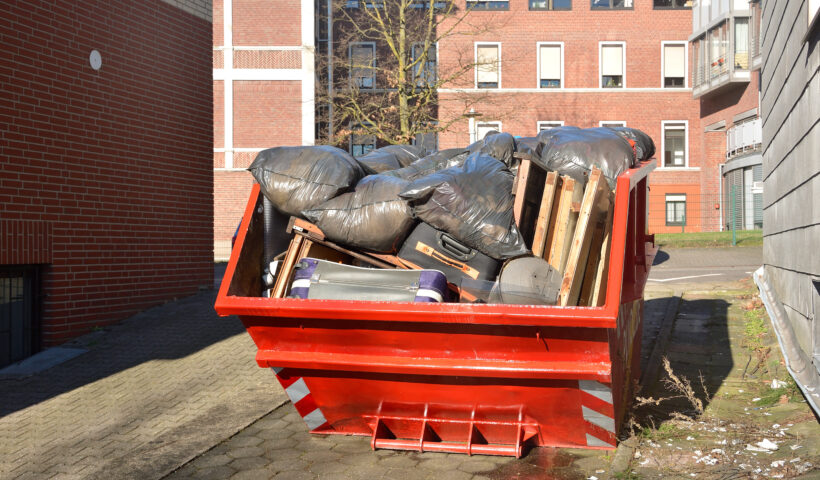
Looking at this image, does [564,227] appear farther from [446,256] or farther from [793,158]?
[793,158]

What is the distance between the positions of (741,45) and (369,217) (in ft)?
88.7

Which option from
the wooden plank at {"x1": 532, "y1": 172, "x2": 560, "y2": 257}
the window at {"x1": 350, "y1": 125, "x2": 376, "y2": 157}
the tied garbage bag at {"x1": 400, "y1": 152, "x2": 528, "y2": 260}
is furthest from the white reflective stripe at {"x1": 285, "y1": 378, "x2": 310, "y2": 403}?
the window at {"x1": 350, "y1": 125, "x2": 376, "y2": 157}

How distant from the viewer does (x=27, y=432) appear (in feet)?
17.6

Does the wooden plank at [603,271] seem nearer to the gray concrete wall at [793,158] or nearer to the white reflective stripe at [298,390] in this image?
the gray concrete wall at [793,158]

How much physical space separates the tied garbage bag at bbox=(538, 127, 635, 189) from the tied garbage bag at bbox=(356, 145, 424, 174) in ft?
4.13

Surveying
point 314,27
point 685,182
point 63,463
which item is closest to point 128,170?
point 63,463

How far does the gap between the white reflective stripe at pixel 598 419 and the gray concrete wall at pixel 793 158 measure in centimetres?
169

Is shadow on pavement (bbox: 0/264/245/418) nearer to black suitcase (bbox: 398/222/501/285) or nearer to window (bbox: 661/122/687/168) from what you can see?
black suitcase (bbox: 398/222/501/285)

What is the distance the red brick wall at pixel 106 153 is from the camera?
7.38 m

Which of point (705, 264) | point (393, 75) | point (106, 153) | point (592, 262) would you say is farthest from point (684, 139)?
point (592, 262)

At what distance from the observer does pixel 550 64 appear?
104 ft

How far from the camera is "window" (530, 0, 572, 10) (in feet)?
103

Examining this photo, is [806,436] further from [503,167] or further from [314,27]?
[314,27]

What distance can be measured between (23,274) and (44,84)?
199 cm
